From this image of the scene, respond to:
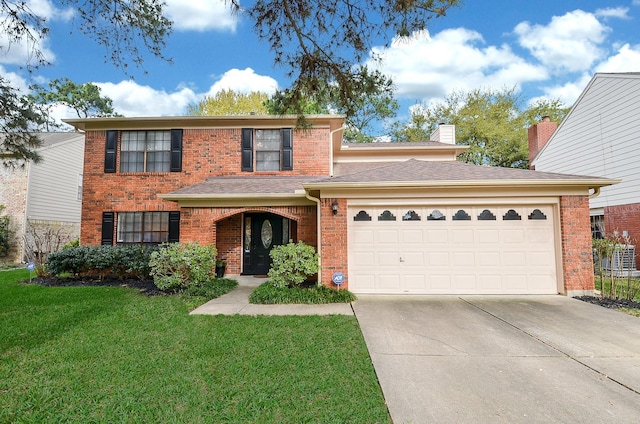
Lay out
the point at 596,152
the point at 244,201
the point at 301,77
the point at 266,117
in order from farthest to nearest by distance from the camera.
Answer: the point at 596,152 < the point at 266,117 < the point at 244,201 < the point at 301,77

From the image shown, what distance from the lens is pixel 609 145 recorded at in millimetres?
11977

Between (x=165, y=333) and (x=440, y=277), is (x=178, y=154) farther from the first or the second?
(x=440, y=277)

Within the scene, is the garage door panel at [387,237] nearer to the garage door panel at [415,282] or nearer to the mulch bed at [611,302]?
the garage door panel at [415,282]

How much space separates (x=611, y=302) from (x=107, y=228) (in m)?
14.1

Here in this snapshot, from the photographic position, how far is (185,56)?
19.5 feet

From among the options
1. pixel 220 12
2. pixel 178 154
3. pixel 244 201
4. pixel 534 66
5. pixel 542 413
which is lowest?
pixel 542 413

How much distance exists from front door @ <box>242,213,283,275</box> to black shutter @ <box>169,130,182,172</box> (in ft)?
10.0

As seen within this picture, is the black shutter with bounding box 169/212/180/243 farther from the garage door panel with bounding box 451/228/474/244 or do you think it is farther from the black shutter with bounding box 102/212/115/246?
the garage door panel with bounding box 451/228/474/244

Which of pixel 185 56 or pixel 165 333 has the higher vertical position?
pixel 185 56

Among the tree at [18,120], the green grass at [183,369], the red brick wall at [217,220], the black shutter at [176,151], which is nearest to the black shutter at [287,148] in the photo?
the red brick wall at [217,220]

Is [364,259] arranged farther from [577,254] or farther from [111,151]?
[111,151]

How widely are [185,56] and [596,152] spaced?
15.1 m

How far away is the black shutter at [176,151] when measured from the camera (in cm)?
1091

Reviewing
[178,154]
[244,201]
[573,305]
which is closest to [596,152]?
[573,305]
